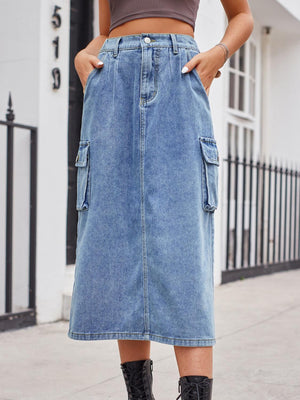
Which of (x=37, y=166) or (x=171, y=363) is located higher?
(x=37, y=166)

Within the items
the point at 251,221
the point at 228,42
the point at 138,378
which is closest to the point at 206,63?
the point at 228,42

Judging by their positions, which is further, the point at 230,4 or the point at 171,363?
the point at 171,363

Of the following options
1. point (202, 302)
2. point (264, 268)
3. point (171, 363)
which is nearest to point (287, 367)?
point (171, 363)

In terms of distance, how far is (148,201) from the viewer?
2166mm

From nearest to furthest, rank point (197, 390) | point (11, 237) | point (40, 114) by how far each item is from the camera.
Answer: point (197, 390)
point (11, 237)
point (40, 114)

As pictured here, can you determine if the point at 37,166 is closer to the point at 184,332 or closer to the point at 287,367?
the point at 287,367

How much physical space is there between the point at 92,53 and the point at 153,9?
33 centimetres

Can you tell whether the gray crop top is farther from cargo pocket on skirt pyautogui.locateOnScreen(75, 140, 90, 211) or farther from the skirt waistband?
cargo pocket on skirt pyautogui.locateOnScreen(75, 140, 90, 211)

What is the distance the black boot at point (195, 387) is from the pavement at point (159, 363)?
2.75 ft

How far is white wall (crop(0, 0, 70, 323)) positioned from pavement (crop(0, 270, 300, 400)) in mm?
363

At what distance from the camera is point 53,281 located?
4746mm

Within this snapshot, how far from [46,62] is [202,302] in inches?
115

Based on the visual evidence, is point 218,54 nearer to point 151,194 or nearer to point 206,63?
point 206,63

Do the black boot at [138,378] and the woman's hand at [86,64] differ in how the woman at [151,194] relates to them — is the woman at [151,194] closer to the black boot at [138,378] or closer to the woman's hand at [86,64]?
the woman's hand at [86,64]
